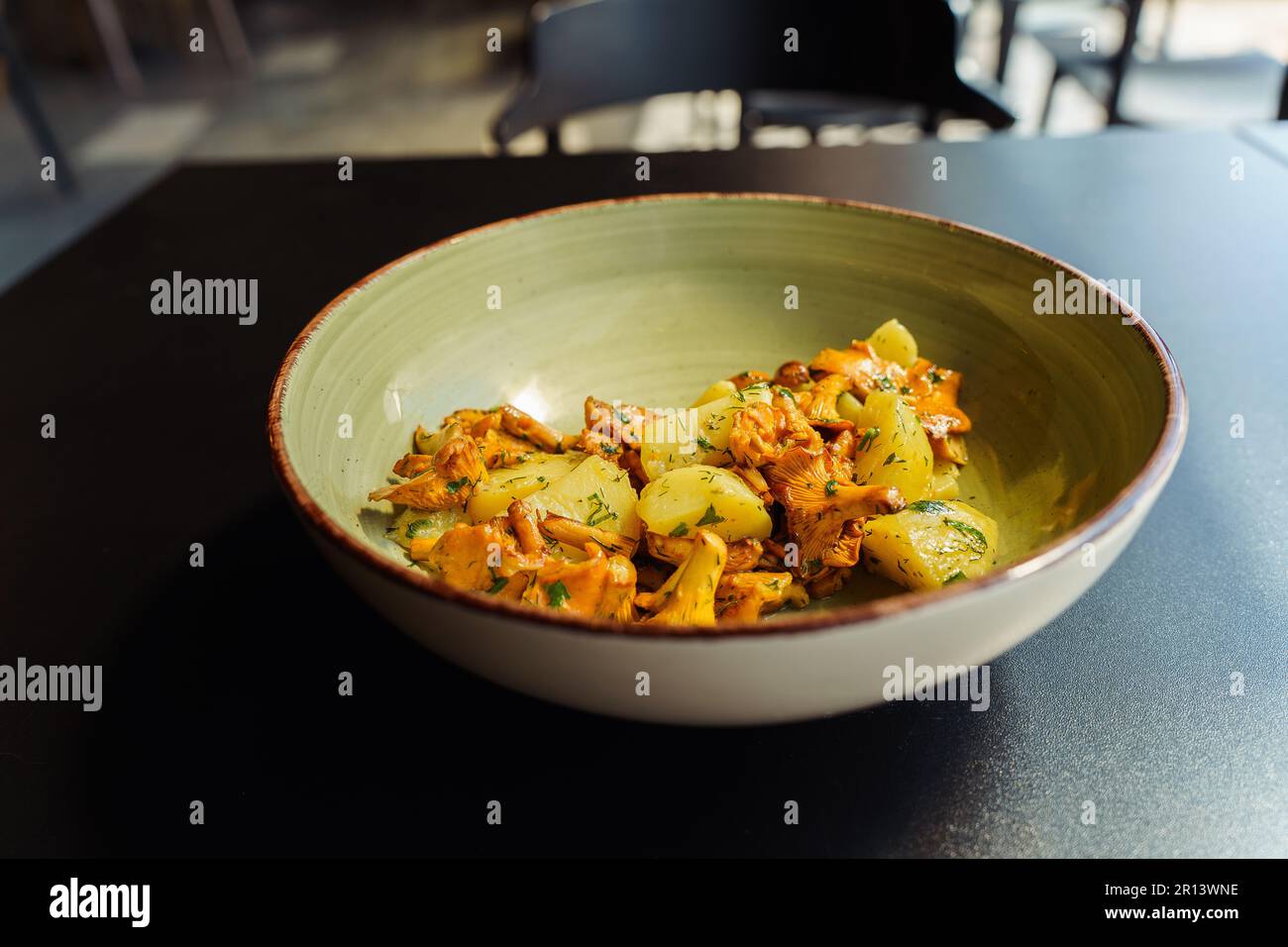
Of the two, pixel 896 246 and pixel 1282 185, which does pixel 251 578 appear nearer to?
pixel 896 246

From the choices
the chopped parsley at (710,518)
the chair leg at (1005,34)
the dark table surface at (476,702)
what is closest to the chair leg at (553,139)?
the dark table surface at (476,702)

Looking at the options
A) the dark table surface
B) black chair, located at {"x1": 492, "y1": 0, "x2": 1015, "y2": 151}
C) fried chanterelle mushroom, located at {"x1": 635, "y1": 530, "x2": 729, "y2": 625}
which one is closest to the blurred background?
black chair, located at {"x1": 492, "y1": 0, "x2": 1015, "y2": 151}

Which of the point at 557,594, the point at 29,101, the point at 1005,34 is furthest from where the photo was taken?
the point at 29,101

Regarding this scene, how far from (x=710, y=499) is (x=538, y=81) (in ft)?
4.41

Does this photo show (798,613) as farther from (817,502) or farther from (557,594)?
(557,594)

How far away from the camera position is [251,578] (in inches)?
35.3

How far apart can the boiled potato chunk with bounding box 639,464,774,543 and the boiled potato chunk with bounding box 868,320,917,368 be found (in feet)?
0.94

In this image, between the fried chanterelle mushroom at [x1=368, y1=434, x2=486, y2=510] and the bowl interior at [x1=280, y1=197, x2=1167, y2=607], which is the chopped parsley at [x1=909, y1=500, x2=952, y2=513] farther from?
the fried chanterelle mushroom at [x1=368, y1=434, x2=486, y2=510]

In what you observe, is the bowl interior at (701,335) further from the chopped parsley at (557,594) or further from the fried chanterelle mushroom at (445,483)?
the chopped parsley at (557,594)

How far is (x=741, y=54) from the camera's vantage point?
2.02 metres

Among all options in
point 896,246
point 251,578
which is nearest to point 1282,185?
point 896,246

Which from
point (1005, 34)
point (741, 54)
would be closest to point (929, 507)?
point (741, 54)

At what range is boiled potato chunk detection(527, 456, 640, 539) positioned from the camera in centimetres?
82
